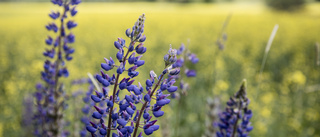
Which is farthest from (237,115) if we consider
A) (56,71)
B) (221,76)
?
(221,76)

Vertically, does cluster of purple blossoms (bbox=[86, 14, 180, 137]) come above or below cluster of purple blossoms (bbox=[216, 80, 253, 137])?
above

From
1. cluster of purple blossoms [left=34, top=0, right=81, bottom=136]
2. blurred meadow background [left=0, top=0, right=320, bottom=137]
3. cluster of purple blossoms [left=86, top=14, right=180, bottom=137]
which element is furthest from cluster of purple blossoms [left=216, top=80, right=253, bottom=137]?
cluster of purple blossoms [left=34, top=0, right=81, bottom=136]

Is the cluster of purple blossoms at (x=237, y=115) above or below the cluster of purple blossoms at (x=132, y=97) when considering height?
below

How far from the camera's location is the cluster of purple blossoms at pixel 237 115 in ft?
4.58

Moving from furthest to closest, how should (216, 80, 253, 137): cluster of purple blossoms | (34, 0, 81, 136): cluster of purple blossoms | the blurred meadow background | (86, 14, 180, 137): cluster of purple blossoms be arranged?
1. the blurred meadow background
2. (34, 0, 81, 136): cluster of purple blossoms
3. (216, 80, 253, 137): cluster of purple blossoms
4. (86, 14, 180, 137): cluster of purple blossoms

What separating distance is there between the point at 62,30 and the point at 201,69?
5.93m

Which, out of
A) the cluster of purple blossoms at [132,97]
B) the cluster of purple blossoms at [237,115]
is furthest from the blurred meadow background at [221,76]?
the cluster of purple blossoms at [132,97]

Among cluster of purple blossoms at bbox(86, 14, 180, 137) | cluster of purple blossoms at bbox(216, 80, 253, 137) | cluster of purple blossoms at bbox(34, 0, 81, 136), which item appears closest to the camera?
cluster of purple blossoms at bbox(86, 14, 180, 137)

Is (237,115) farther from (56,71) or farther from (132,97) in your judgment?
(56,71)

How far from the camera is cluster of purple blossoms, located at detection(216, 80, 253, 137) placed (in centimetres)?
140

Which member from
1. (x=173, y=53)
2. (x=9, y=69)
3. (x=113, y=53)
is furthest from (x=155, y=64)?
(x=173, y=53)

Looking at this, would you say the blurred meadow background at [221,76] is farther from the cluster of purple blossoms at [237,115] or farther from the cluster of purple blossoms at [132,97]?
the cluster of purple blossoms at [132,97]

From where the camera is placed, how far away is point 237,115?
4.62ft

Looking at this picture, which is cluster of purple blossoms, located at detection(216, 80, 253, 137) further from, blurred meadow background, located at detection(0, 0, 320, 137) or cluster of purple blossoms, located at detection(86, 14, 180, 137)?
cluster of purple blossoms, located at detection(86, 14, 180, 137)
